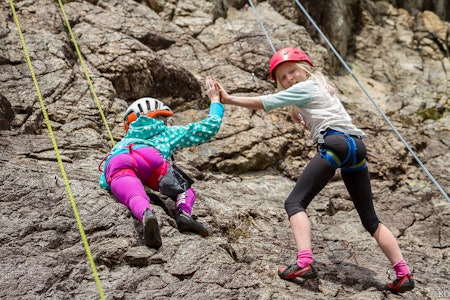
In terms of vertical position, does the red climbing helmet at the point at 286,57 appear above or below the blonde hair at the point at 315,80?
above

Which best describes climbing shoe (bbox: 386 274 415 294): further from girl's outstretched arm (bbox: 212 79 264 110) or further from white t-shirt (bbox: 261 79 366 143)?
girl's outstretched arm (bbox: 212 79 264 110)

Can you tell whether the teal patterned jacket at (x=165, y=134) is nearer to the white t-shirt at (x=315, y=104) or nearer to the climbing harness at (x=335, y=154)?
the white t-shirt at (x=315, y=104)

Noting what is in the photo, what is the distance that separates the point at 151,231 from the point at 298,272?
1583 mm

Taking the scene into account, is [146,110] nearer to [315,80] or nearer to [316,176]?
[315,80]

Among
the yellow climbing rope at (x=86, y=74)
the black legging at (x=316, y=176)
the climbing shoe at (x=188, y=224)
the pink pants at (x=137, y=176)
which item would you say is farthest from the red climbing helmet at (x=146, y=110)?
the black legging at (x=316, y=176)

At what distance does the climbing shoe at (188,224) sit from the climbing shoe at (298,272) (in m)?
1.05

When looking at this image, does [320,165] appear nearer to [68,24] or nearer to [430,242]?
[430,242]

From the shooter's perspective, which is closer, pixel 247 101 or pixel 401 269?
pixel 401 269

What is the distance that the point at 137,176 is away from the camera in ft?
21.5

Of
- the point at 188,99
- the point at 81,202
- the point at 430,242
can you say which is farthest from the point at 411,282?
the point at 188,99

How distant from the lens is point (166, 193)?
6.57m

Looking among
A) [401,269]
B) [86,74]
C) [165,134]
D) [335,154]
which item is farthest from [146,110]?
[401,269]

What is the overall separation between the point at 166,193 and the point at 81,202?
0.96 m

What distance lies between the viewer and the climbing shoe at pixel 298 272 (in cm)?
584
